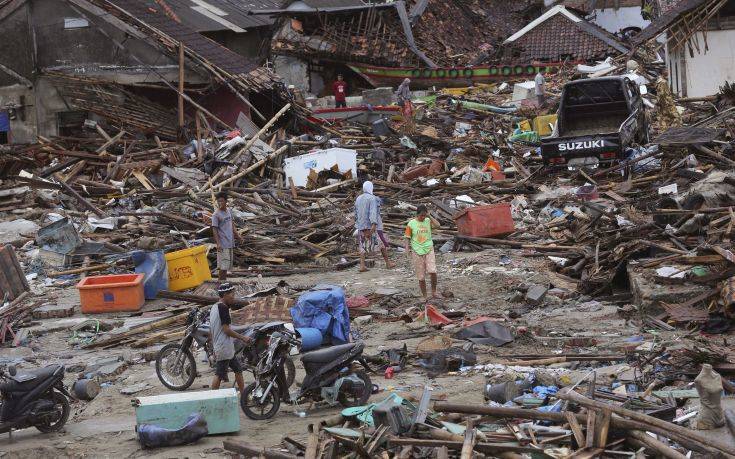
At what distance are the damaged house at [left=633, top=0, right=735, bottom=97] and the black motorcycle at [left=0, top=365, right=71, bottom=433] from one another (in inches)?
913

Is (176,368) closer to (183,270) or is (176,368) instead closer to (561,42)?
(183,270)

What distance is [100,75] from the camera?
93.4 ft

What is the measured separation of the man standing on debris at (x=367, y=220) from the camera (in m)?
17.6

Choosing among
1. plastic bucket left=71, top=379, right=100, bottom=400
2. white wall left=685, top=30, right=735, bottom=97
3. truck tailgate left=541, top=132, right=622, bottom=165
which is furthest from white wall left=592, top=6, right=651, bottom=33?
plastic bucket left=71, top=379, right=100, bottom=400

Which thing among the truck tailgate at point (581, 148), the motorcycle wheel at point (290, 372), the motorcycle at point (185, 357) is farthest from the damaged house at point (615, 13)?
the motorcycle wheel at point (290, 372)

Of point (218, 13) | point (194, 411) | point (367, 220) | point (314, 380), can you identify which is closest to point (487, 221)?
point (367, 220)

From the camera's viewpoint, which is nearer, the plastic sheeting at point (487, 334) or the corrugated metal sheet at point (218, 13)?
the plastic sheeting at point (487, 334)

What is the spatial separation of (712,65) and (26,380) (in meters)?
25.6

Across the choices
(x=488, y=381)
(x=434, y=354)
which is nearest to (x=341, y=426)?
(x=488, y=381)

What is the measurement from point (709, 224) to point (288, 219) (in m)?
9.39

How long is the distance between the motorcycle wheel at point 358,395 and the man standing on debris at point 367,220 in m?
7.54

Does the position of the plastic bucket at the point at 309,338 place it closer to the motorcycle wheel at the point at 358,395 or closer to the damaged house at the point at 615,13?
the motorcycle wheel at the point at 358,395

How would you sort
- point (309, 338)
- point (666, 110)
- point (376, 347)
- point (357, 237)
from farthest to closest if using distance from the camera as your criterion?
1. point (666, 110)
2. point (357, 237)
3. point (376, 347)
4. point (309, 338)

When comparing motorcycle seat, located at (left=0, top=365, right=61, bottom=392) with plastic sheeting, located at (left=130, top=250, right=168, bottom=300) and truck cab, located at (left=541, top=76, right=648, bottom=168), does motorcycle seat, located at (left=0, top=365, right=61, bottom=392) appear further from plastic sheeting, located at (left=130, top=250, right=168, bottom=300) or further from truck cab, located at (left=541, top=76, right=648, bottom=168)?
truck cab, located at (left=541, top=76, right=648, bottom=168)
